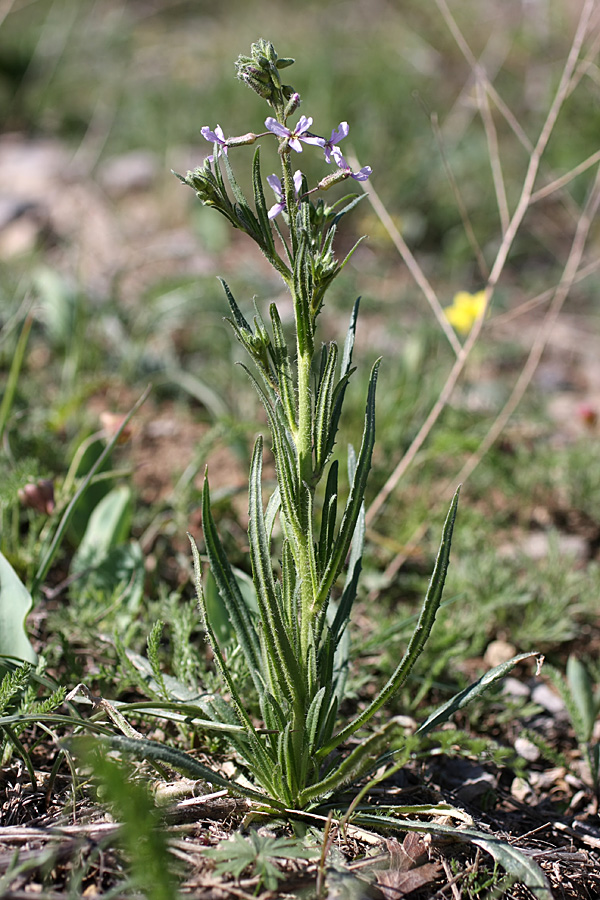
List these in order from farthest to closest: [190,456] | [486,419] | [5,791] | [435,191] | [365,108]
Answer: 1. [365,108]
2. [435,191]
3. [486,419]
4. [190,456]
5. [5,791]

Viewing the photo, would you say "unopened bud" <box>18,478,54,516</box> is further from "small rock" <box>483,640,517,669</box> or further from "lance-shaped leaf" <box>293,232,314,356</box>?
"small rock" <box>483,640,517,669</box>

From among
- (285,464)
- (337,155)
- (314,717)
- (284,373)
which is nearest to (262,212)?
(337,155)

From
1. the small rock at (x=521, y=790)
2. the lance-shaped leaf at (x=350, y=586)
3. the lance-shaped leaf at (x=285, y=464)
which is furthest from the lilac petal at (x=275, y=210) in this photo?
the small rock at (x=521, y=790)

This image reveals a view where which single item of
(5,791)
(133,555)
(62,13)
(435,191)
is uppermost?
(62,13)

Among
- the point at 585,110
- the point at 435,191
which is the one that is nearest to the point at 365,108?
the point at 435,191

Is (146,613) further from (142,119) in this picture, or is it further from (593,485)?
(142,119)
